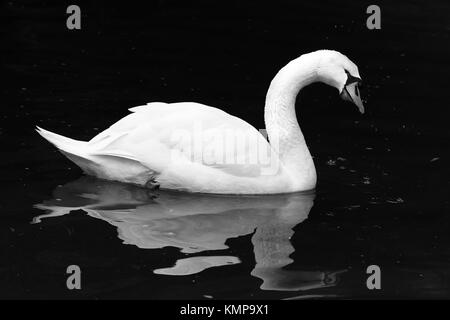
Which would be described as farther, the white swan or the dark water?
the white swan

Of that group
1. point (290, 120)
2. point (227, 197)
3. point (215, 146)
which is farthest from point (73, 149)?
point (290, 120)

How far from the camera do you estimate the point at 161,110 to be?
10.5 m

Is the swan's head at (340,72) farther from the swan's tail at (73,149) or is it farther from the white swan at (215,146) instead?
the swan's tail at (73,149)

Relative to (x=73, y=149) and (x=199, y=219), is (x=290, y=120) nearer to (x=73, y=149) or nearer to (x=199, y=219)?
(x=199, y=219)

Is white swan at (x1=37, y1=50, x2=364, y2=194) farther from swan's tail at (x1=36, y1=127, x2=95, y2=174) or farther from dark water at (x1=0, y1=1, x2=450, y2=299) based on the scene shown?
dark water at (x1=0, y1=1, x2=450, y2=299)

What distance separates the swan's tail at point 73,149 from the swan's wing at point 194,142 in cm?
12

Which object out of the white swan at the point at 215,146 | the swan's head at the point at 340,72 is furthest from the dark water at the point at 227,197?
the swan's head at the point at 340,72

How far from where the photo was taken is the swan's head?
1036 centimetres

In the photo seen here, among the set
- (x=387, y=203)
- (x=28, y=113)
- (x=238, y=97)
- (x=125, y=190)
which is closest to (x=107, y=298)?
(x=125, y=190)

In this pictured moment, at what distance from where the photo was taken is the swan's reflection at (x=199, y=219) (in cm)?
863

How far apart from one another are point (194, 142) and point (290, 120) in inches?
39.1

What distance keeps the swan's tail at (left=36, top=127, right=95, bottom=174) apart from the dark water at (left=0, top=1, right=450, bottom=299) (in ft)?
0.64

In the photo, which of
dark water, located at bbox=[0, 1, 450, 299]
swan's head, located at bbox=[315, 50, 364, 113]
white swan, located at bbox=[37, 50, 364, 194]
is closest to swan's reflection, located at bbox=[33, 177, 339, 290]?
dark water, located at bbox=[0, 1, 450, 299]

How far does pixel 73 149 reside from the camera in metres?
10.4
